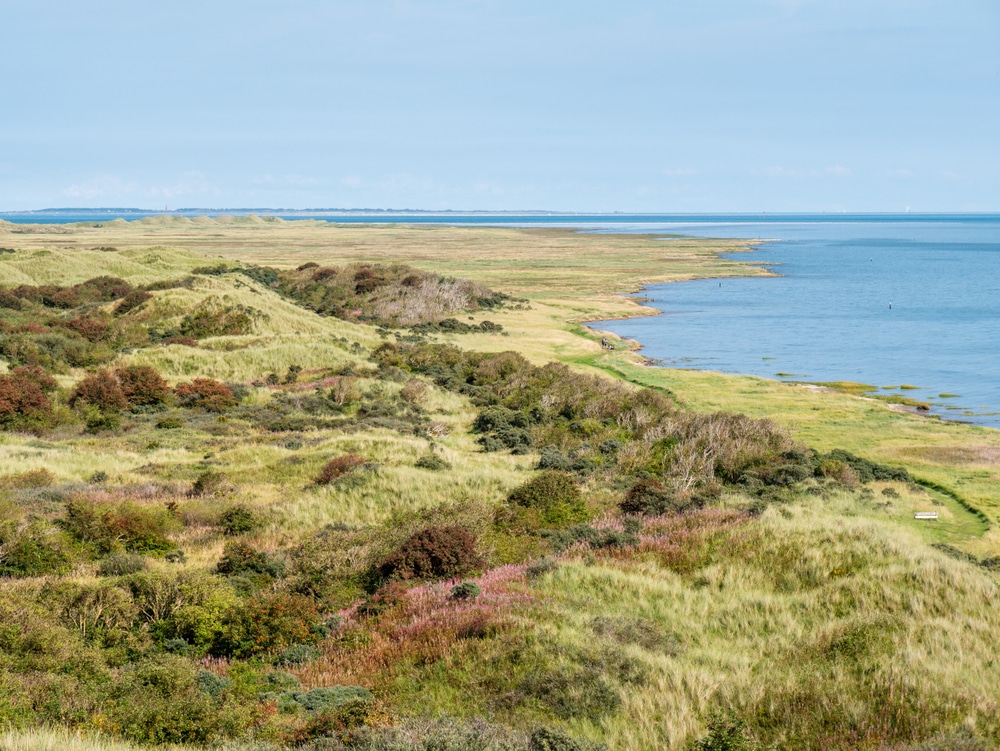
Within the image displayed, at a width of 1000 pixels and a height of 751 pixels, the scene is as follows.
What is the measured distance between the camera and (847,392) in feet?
145

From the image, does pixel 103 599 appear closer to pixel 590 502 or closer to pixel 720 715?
pixel 720 715

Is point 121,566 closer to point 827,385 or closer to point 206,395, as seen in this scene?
point 206,395

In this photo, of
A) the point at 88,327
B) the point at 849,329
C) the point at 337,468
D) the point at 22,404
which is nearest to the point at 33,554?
the point at 337,468

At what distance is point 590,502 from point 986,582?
10293mm

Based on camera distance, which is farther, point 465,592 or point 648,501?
point 648,501

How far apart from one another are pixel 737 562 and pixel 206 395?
102 feet

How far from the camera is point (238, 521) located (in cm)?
1948

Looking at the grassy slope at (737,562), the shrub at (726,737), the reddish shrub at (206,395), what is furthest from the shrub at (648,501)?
the reddish shrub at (206,395)

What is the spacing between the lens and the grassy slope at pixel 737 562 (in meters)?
9.46

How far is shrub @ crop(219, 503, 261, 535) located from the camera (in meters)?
19.5

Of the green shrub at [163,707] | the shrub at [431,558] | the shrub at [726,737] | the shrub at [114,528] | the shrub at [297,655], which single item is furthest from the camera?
the shrub at [114,528]

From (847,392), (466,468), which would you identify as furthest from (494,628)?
(847,392)

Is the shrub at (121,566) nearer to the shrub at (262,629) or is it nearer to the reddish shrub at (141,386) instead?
the shrub at (262,629)

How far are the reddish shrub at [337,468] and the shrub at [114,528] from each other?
16.5ft
